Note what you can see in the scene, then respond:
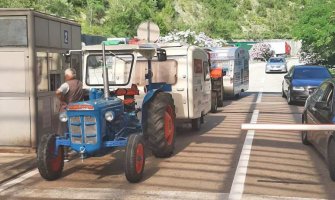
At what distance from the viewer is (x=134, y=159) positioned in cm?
713

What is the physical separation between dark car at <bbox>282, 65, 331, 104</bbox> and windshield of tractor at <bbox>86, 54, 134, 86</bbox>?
36.3 feet

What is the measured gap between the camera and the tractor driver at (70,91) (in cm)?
845

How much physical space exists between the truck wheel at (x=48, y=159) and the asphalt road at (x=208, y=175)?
0.14 metres

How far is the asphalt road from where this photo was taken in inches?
266

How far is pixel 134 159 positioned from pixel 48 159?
1312mm

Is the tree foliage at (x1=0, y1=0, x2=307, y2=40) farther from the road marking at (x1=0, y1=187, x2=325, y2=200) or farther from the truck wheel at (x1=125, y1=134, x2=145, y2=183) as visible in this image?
the road marking at (x1=0, y1=187, x2=325, y2=200)

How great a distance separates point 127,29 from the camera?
48.2 m

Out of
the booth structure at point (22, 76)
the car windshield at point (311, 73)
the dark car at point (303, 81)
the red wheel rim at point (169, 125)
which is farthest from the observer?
the car windshield at point (311, 73)

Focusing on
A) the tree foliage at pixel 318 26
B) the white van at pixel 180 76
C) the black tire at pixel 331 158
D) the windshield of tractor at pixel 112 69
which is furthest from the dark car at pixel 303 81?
the windshield of tractor at pixel 112 69

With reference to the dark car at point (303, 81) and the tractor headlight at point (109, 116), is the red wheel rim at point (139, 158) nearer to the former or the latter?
the tractor headlight at point (109, 116)

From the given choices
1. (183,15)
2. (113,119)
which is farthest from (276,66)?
(183,15)

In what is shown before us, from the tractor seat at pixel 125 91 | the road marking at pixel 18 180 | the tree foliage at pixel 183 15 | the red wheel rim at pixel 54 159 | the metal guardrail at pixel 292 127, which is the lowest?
the road marking at pixel 18 180

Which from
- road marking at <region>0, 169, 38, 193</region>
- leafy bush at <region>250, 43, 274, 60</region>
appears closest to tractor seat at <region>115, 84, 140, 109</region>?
road marking at <region>0, 169, 38, 193</region>

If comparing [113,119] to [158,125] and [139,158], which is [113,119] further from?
[158,125]
